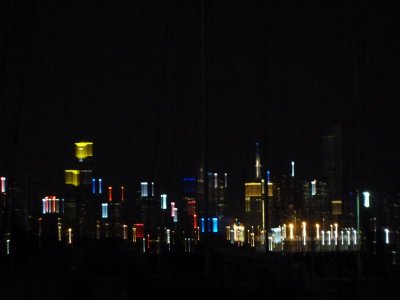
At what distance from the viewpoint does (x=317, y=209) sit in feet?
58.4

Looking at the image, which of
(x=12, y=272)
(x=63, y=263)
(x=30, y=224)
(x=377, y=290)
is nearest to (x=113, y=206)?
(x=30, y=224)

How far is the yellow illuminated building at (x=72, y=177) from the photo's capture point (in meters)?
17.0

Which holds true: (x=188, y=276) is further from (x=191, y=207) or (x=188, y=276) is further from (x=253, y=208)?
(x=253, y=208)

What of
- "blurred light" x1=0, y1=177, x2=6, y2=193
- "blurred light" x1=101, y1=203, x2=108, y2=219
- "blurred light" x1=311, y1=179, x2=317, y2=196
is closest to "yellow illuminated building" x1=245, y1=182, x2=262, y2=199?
"blurred light" x1=311, y1=179, x2=317, y2=196

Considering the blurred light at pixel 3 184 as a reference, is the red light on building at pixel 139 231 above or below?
below

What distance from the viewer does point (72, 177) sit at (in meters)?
17.3

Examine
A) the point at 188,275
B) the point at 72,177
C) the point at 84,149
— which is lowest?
the point at 188,275

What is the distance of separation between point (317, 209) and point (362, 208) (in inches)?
304

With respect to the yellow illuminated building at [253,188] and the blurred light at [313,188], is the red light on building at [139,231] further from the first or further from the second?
the blurred light at [313,188]

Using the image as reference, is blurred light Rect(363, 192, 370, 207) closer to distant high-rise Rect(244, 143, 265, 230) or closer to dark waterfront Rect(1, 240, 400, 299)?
dark waterfront Rect(1, 240, 400, 299)

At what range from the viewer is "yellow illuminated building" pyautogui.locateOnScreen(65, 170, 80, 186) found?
55.8ft

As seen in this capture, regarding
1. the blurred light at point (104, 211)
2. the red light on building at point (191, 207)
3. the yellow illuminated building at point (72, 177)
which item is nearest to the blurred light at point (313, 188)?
the red light on building at point (191, 207)

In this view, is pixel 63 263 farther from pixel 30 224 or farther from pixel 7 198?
pixel 30 224

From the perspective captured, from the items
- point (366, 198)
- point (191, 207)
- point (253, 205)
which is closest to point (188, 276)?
point (366, 198)
